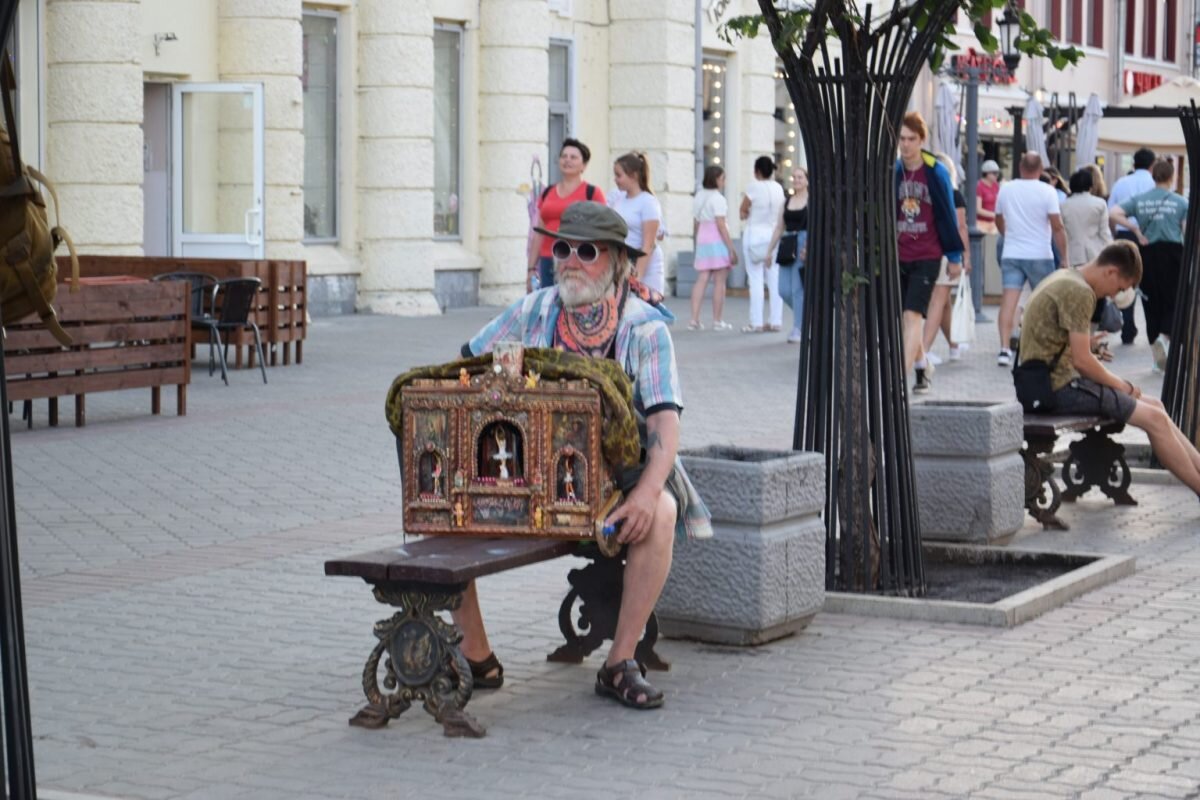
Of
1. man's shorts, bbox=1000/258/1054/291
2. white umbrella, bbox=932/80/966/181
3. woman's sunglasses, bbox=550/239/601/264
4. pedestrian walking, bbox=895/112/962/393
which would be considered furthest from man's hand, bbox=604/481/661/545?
white umbrella, bbox=932/80/966/181

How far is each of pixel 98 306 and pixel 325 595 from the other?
617cm

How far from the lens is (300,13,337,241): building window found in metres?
26.0

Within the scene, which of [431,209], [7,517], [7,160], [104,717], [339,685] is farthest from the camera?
[431,209]

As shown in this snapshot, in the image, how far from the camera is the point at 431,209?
26.6 metres

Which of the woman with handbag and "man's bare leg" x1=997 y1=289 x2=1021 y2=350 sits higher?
the woman with handbag

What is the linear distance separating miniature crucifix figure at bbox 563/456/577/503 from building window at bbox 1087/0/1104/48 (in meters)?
46.0

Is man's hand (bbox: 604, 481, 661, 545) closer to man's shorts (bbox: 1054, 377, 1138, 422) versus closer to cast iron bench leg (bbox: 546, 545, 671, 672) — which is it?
cast iron bench leg (bbox: 546, 545, 671, 672)

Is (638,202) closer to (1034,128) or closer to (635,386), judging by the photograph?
(635,386)

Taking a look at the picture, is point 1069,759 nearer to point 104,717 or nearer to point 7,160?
point 104,717

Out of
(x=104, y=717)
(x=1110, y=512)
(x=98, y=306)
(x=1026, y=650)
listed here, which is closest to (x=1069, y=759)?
(x=1026, y=650)

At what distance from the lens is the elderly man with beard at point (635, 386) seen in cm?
675

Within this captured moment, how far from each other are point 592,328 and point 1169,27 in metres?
52.8

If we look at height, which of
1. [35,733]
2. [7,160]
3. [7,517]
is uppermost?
[7,160]

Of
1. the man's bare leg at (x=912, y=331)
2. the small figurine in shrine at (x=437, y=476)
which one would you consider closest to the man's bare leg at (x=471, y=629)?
the small figurine in shrine at (x=437, y=476)
